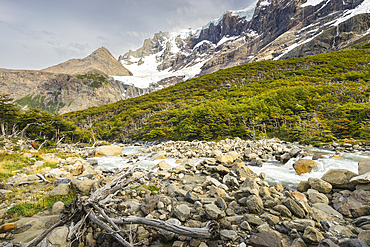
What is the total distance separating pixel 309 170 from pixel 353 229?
5.24 meters

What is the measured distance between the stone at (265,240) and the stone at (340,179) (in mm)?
4646

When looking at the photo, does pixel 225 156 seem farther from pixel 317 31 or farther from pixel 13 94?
pixel 13 94

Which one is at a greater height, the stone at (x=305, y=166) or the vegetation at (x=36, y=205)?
the vegetation at (x=36, y=205)

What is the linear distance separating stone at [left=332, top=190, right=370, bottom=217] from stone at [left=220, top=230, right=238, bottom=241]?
3.96 m

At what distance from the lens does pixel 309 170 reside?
8547 millimetres

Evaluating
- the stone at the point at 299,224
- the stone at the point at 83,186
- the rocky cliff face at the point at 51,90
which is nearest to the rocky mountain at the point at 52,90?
the rocky cliff face at the point at 51,90

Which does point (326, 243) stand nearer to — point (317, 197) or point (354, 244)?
point (354, 244)

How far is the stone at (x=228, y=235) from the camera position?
3.70 metres

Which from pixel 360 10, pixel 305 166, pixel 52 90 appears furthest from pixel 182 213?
pixel 52 90

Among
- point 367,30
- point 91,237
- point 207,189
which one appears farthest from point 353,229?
point 367,30

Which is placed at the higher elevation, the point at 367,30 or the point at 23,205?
the point at 367,30

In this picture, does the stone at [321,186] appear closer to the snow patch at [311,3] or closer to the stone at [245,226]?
the stone at [245,226]

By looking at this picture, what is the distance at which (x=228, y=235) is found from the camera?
373cm

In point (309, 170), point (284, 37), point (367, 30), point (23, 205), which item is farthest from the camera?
point (284, 37)
